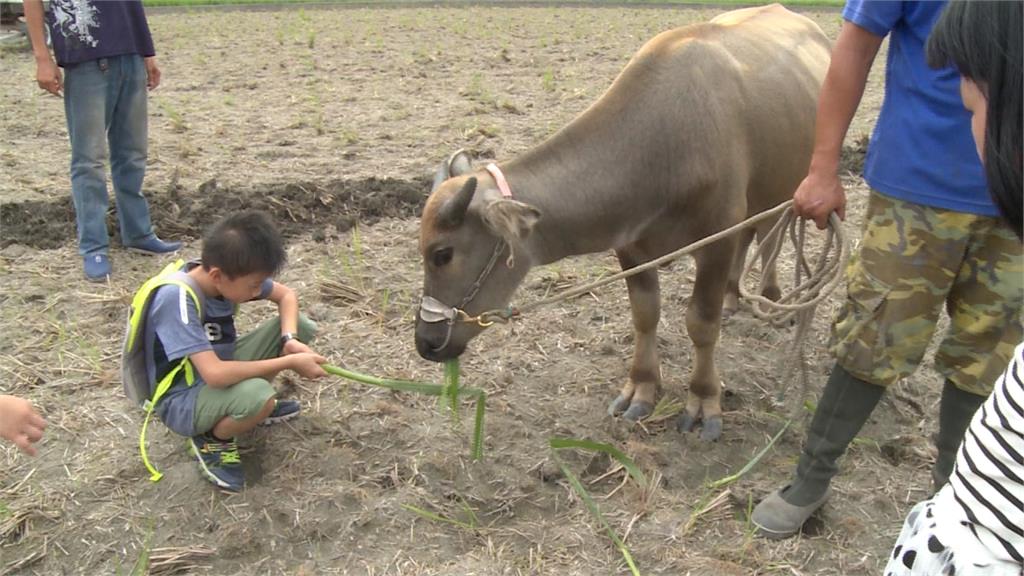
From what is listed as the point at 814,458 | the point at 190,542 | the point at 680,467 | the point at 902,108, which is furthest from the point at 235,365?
the point at 902,108

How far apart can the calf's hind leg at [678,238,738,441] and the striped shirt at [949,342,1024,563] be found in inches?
85.1

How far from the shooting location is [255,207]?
18.6 feet

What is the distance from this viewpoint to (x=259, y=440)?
3.42 meters

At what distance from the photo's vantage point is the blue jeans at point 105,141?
4.71 m

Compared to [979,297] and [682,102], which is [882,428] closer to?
[979,297]

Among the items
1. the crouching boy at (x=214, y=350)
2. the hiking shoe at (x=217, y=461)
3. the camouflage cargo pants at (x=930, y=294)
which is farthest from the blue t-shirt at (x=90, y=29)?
the camouflage cargo pants at (x=930, y=294)

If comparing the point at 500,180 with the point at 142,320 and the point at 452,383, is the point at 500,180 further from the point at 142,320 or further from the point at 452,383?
the point at 142,320

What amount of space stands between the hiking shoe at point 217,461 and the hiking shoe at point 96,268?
2121 mm

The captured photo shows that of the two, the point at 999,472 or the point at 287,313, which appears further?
the point at 287,313

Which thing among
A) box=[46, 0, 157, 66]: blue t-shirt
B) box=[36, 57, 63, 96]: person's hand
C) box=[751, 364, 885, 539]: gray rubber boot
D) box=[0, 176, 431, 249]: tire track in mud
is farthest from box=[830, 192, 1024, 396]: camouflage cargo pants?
box=[36, 57, 63, 96]: person's hand

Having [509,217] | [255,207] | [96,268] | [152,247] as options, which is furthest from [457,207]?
[255,207]

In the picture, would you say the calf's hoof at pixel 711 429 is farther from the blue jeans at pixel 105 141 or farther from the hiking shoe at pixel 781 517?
the blue jeans at pixel 105 141

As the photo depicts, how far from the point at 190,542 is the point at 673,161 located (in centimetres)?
227

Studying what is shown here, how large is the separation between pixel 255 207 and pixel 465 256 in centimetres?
300
